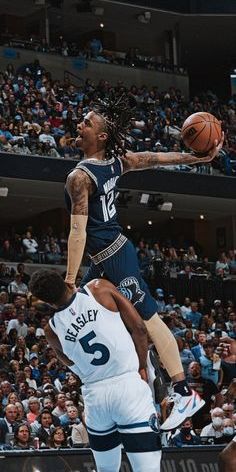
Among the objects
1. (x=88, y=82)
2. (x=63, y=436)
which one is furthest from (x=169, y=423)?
(x=88, y=82)

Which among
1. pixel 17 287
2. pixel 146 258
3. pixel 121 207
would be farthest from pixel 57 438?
pixel 121 207

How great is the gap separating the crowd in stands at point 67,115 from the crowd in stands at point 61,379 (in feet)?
12.9

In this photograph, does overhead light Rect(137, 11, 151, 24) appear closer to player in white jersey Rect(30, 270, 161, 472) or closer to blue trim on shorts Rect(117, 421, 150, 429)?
player in white jersey Rect(30, 270, 161, 472)

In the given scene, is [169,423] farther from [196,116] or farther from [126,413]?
[196,116]

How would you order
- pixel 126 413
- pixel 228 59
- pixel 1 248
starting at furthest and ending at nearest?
pixel 228 59 → pixel 1 248 → pixel 126 413

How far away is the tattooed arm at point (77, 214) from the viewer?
28.4 ft

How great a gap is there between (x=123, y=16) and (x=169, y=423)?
3375cm

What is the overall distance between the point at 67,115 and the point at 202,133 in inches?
823

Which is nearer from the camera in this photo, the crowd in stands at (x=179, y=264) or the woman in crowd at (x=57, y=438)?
the woman in crowd at (x=57, y=438)

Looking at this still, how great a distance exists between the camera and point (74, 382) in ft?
61.1

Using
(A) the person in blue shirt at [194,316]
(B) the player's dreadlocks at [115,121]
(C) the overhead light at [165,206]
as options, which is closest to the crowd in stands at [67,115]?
(C) the overhead light at [165,206]

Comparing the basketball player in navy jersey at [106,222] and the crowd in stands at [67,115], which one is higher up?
the basketball player in navy jersey at [106,222]

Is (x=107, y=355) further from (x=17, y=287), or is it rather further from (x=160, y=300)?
(x=160, y=300)

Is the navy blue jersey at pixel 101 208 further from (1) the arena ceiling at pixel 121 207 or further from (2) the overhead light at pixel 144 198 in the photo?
(2) the overhead light at pixel 144 198
